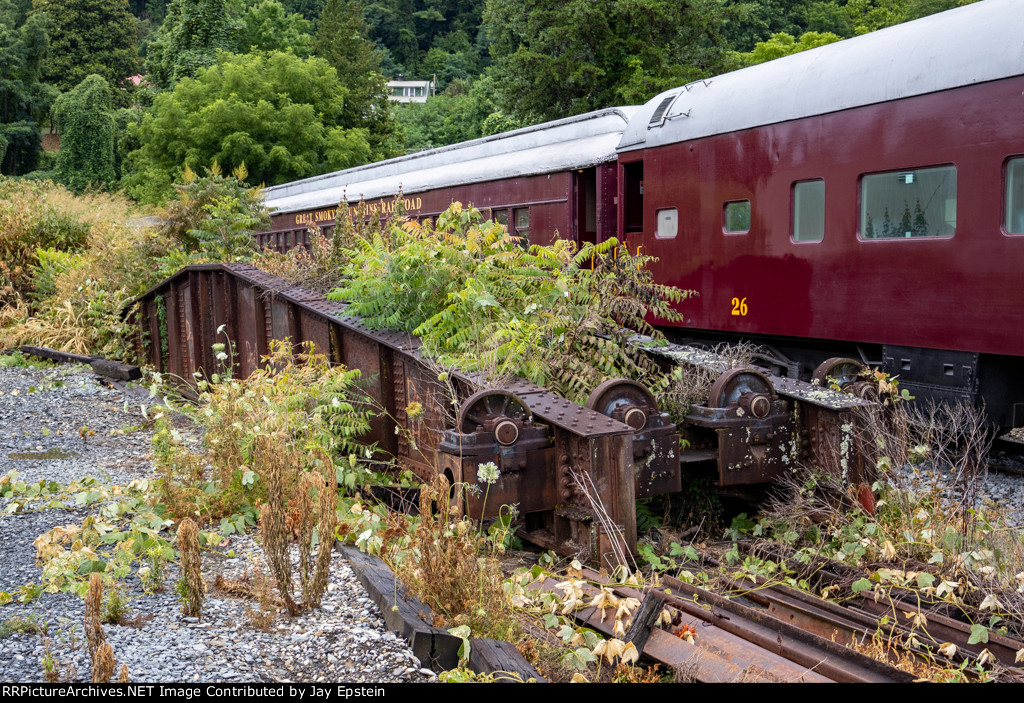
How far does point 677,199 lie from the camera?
10672 millimetres

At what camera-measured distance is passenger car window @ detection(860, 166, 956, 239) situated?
25.2 ft

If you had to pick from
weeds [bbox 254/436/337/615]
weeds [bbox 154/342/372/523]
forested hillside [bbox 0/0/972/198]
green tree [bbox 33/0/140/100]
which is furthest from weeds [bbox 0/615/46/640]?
green tree [bbox 33/0/140/100]

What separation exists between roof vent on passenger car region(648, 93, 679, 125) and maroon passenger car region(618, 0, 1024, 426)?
2 centimetres

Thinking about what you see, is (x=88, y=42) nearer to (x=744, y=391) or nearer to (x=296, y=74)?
(x=296, y=74)

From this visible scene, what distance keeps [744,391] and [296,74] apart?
131 ft

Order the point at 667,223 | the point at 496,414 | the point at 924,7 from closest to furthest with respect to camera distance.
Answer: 1. the point at 496,414
2. the point at 667,223
3. the point at 924,7

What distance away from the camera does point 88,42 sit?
216ft

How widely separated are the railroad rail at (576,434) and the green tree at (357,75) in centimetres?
3975

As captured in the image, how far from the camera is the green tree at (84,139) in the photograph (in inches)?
2035

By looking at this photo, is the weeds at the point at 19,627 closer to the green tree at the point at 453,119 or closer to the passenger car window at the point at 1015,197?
the passenger car window at the point at 1015,197

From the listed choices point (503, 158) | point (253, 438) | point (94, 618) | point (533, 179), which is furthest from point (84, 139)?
point (94, 618)

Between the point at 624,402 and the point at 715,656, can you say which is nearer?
the point at 715,656
